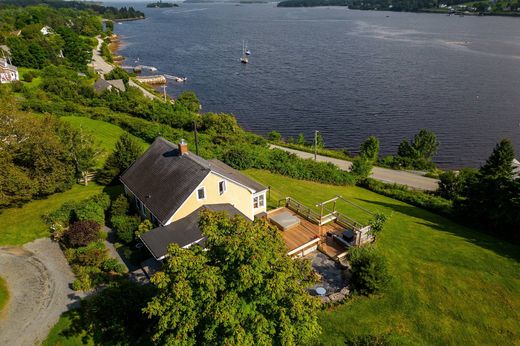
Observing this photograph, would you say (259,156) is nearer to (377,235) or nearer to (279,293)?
(377,235)

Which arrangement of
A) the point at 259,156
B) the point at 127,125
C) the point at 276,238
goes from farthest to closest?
the point at 127,125
the point at 259,156
the point at 276,238

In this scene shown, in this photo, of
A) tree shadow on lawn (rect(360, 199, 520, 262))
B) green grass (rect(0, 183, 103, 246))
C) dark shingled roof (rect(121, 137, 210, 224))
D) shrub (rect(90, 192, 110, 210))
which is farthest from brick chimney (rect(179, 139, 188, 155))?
tree shadow on lawn (rect(360, 199, 520, 262))

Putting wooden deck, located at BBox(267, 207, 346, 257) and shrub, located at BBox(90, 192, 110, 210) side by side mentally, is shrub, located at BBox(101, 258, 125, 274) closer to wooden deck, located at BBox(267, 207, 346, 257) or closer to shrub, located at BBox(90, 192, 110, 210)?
shrub, located at BBox(90, 192, 110, 210)

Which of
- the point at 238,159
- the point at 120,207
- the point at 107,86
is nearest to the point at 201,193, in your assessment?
the point at 120,207

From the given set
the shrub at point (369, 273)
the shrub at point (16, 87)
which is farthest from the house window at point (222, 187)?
the shrub at point (16, 87)

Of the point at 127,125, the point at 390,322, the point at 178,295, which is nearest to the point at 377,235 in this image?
the point at 390,322

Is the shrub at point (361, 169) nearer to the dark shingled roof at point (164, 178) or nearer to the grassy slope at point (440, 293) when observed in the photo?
the grassy slope at point (440, 293)

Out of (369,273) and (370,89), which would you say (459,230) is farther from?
(370,89)
